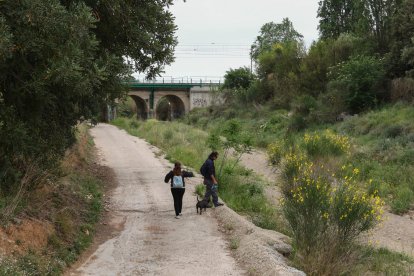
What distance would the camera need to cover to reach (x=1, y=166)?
9.27 metres

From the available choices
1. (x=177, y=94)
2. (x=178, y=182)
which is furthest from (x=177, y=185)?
(x=177, y=94)

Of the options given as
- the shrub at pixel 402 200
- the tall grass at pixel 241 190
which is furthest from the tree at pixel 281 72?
the shrub at pixel 402 200

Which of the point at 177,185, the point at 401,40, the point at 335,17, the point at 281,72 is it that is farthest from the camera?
the point at 335,17

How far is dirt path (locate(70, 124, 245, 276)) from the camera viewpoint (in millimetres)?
8492

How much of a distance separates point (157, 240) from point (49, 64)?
14.7 ft

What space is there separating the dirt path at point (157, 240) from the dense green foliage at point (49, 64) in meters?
2.29

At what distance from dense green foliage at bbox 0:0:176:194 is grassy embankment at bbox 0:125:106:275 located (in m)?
0.65

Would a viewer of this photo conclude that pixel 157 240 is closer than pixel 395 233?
Yes

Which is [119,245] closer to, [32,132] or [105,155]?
[32,132]

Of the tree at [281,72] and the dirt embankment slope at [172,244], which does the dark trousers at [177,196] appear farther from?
the tree at [281,72]

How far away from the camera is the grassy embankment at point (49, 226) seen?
24.3 ft

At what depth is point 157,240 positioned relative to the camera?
10.5 metres

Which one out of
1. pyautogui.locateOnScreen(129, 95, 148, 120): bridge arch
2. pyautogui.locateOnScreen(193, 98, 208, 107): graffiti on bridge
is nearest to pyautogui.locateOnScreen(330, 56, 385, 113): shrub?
pyautogui.locateOnScreen(193, 98, 208, 107): graffiti on bridge

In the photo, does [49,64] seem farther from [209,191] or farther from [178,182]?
[209,191]
